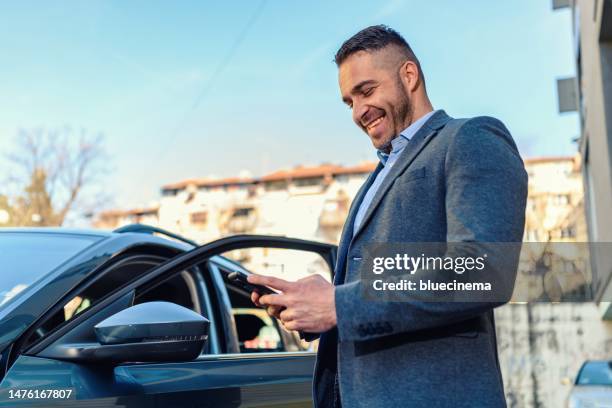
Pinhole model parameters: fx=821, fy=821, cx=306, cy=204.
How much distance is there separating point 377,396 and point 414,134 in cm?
58

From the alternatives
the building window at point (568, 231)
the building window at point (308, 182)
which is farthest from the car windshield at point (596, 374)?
the building window at point (308, 182)

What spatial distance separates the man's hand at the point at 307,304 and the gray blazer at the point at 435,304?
0.07ft

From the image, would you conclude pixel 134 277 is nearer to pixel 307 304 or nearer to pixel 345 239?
pixel 345 239

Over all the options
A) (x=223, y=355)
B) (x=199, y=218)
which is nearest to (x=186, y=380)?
(x=223, y=355)

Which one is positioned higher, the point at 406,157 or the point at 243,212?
the point at 406,157

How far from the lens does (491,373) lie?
→ 164 cm

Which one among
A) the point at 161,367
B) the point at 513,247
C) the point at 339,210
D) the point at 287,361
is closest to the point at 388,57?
the point at 513,247

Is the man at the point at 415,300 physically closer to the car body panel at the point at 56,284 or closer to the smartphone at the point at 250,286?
the smartphone at the point at 250,286

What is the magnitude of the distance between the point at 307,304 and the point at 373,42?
0.66 meters

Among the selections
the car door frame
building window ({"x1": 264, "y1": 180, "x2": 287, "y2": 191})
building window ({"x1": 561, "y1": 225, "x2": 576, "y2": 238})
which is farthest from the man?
building window ({"x1": 264, "y1": 180, "x2": 287, "y2": 191})

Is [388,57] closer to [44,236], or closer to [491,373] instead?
[491,373]

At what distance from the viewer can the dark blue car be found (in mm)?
2010

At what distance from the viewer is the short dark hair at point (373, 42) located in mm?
1875

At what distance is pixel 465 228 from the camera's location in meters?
1.56
